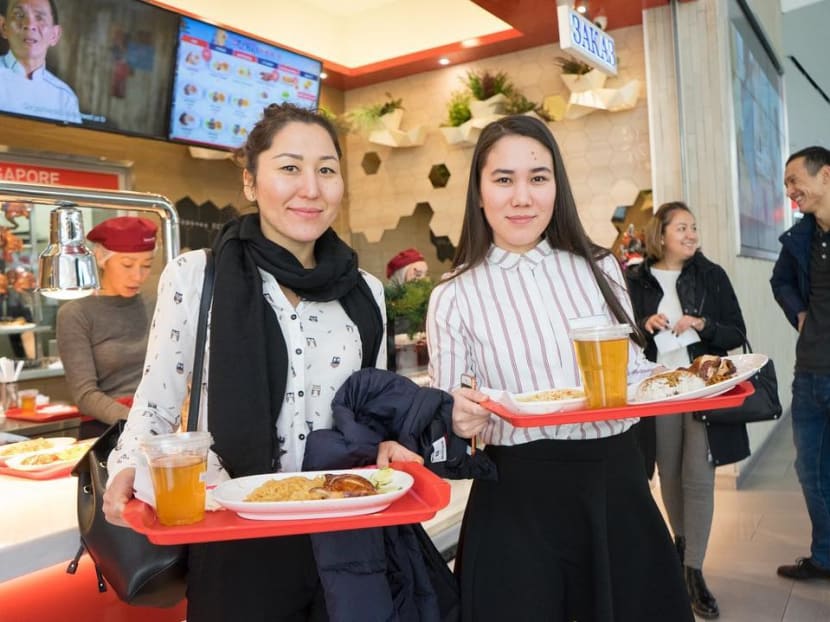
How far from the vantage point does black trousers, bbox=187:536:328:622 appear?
1.39 m

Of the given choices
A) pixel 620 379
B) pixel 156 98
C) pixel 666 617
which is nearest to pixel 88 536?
pixel 620 379

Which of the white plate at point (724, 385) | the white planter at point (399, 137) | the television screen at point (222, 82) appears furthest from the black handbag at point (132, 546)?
the white planter at point (399, 137)

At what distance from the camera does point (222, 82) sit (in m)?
5.28

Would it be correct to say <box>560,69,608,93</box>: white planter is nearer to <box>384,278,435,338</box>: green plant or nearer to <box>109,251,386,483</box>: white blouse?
<box>384,278,435,338</box>: green plant

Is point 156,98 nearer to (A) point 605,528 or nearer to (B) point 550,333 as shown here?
(B) point 550,333

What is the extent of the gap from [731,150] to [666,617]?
4353 millimetres

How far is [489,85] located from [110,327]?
4.52 m

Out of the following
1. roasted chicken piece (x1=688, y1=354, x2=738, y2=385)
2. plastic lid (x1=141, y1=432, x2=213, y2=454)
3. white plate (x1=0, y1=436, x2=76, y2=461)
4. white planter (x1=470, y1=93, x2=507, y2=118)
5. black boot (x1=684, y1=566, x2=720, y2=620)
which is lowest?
black boot (x1=684, y1=566, x2=720, y2=620)

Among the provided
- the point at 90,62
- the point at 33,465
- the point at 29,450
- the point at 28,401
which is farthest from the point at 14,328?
the point at 33,465

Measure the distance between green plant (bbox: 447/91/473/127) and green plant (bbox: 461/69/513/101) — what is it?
0.34 feet

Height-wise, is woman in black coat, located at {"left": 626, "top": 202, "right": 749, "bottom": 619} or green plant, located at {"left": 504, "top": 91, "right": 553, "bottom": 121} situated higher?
green plant, located at {"left": 504, "top": 91, "right": 553, "bottom": 121}

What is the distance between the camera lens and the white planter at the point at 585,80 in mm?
6168

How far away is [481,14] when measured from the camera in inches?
266

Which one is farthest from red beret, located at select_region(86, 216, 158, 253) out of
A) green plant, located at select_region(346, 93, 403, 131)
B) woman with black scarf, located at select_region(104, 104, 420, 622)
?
green plant, located at select_region(346, 93, 403, 131)
